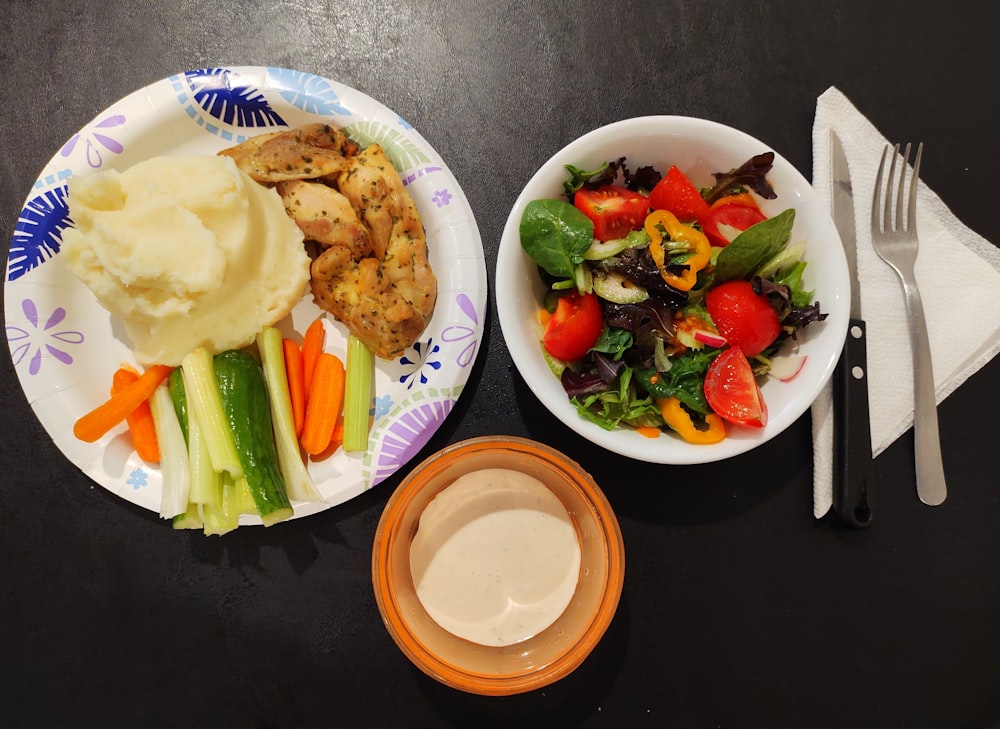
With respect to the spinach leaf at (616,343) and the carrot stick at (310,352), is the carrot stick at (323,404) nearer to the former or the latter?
the carrot stick at (310,352)

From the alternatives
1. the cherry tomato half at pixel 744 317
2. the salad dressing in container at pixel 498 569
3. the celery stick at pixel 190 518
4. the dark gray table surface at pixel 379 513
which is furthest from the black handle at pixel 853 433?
the celery stick at pixel 190 518

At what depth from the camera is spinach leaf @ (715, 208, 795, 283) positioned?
1.42 meters

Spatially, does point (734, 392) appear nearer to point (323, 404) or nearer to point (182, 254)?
point (323, 404)

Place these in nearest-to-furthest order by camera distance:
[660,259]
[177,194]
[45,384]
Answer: [660,259] < [177,194] < [45,384]

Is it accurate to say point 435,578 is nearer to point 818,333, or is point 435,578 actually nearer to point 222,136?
point 818,333

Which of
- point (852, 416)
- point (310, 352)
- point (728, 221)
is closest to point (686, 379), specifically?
point (728, 221)

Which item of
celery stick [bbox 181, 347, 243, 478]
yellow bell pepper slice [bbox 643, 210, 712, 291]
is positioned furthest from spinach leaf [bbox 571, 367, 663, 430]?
celery stick [bbox 181, 347, 243, 478]

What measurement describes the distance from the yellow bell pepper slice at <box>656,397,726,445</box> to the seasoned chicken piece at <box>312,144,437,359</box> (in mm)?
723

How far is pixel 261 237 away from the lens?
1697 mm

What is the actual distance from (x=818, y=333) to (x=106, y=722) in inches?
89.7

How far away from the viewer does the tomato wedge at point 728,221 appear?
1.50 metres

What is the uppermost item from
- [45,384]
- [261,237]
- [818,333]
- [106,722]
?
[261,237]

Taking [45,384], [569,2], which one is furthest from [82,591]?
[569,2]

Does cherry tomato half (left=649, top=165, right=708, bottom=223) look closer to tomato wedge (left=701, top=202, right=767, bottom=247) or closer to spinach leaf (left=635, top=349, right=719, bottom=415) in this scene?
tomato wedge (left=701, top=202, right=767, bottom=247)
